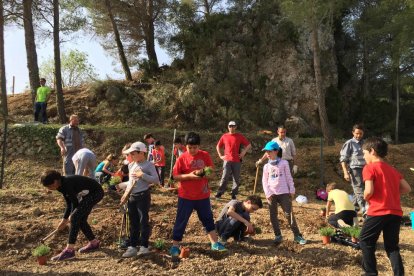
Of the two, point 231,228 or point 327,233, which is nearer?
point 327,233

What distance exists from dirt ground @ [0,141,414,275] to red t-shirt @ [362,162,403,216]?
112 cm

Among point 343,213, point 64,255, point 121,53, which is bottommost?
point 64,255

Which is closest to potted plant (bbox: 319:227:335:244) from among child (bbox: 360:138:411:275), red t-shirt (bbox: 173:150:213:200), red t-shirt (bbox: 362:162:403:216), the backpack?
child (bbox: 360:138:411:275)

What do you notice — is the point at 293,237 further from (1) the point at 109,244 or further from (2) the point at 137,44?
(2) the point at 137,44

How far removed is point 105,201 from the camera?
804cm

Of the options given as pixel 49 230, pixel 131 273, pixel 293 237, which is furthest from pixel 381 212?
pixel 49 230

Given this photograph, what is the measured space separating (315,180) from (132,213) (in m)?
7.70

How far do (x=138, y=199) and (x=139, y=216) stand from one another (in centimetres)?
27

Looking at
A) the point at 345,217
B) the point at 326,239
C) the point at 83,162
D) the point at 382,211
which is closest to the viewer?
the point at 382,211

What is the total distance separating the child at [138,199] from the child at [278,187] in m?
1.66

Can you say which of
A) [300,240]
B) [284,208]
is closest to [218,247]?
[284,208]

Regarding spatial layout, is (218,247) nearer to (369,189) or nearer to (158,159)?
(369,189)

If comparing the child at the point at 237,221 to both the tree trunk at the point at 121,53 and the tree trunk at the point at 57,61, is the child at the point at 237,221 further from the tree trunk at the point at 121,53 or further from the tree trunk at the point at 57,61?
the tree trunk at the point at 121,53

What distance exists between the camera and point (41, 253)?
495 centimetres
